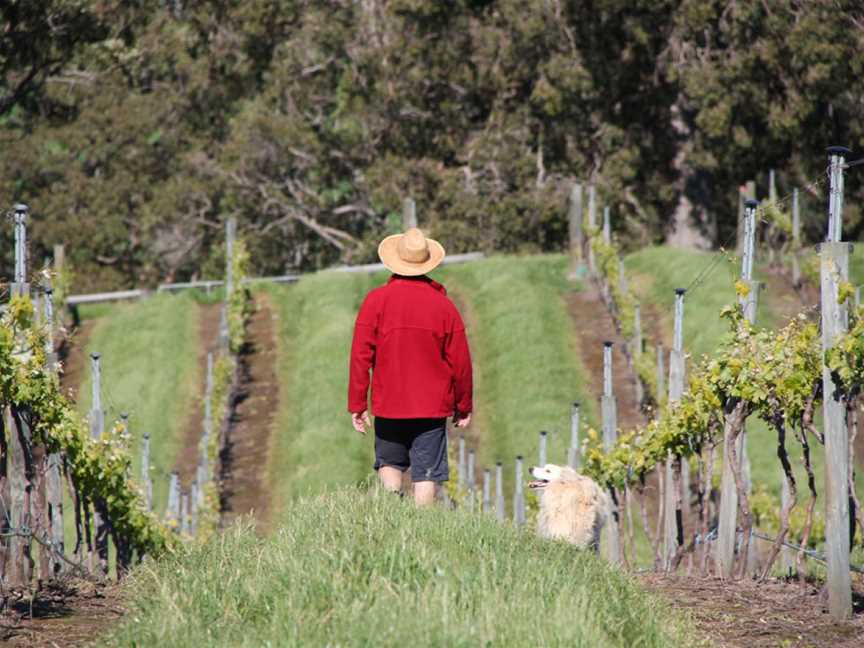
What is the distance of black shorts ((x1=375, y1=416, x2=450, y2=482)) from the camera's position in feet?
26.4

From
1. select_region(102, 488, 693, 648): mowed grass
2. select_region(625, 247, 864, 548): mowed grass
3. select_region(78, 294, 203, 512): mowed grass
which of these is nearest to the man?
select_region(102, 488, 693, 648): mowed grass

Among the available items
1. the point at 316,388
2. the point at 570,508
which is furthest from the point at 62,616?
the point at 316,388

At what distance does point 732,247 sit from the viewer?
3475 cm

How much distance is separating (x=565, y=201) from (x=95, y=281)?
13.2 meters

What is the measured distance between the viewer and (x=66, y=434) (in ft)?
30.5

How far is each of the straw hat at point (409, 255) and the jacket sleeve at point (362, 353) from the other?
0.75 ft

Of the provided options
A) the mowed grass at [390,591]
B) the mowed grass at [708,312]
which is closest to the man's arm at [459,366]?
the mowed grass at [390,591]

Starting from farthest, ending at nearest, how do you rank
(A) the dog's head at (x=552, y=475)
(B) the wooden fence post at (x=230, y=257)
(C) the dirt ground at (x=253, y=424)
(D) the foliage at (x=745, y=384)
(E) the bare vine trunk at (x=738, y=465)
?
(B) the wooden fence post at (x=230, y=257), (C) the dirt ground at (x=253, y=424), (A) the dog's head at (x=552, y=475), (E) the bare vine trunk at (x=738, y=465), (D) the foliage at (x=745, y=384)

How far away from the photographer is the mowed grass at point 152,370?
22.2 metres

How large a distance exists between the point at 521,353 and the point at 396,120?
15291 mm

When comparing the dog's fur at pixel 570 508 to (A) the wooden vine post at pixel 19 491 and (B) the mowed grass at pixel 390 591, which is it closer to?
(B) the mowed grass at pixel 390 591

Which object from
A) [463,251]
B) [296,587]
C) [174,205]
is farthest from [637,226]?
[296,587]

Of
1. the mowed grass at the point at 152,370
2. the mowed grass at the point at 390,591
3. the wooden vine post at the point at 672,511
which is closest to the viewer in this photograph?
the mowed grass at the point at 390,591

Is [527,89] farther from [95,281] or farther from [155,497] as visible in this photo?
[155,497]
